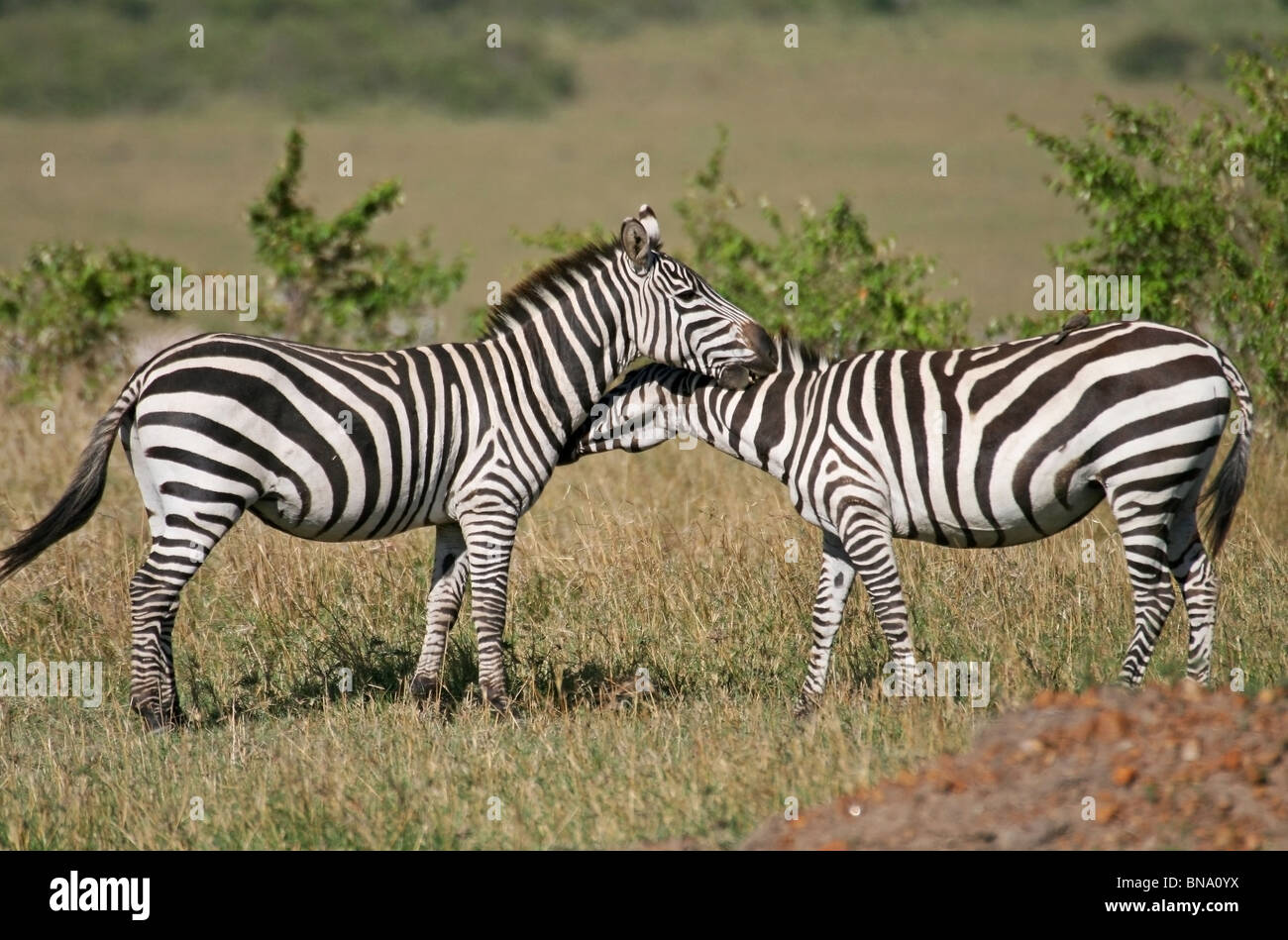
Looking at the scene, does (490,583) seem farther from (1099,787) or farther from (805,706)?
(1099,787)

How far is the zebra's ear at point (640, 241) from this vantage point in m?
7.65

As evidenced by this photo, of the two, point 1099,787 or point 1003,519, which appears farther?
point 1003,519

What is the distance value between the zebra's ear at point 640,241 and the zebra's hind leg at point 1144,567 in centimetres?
281

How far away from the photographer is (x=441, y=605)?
786cm

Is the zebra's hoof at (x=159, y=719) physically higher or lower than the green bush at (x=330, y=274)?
lower

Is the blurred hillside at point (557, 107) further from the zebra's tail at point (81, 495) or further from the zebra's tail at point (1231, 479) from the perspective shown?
the zebra's tail at point (1231, 479)

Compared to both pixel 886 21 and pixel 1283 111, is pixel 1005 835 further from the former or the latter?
pixel 886 21

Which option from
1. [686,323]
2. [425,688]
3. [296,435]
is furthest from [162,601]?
[686,323]

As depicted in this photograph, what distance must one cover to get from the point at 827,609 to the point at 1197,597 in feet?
6.28

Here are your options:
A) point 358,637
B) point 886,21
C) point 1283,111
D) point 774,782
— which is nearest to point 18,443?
point 358,637

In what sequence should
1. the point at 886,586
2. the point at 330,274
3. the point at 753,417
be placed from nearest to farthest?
the point at 886,586
the point at 753,417
the point at 330,274

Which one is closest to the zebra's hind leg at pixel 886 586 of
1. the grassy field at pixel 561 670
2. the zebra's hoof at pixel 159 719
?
the grassy field at pixel 561 670

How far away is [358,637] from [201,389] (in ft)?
7.59

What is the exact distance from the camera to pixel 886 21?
247ft
